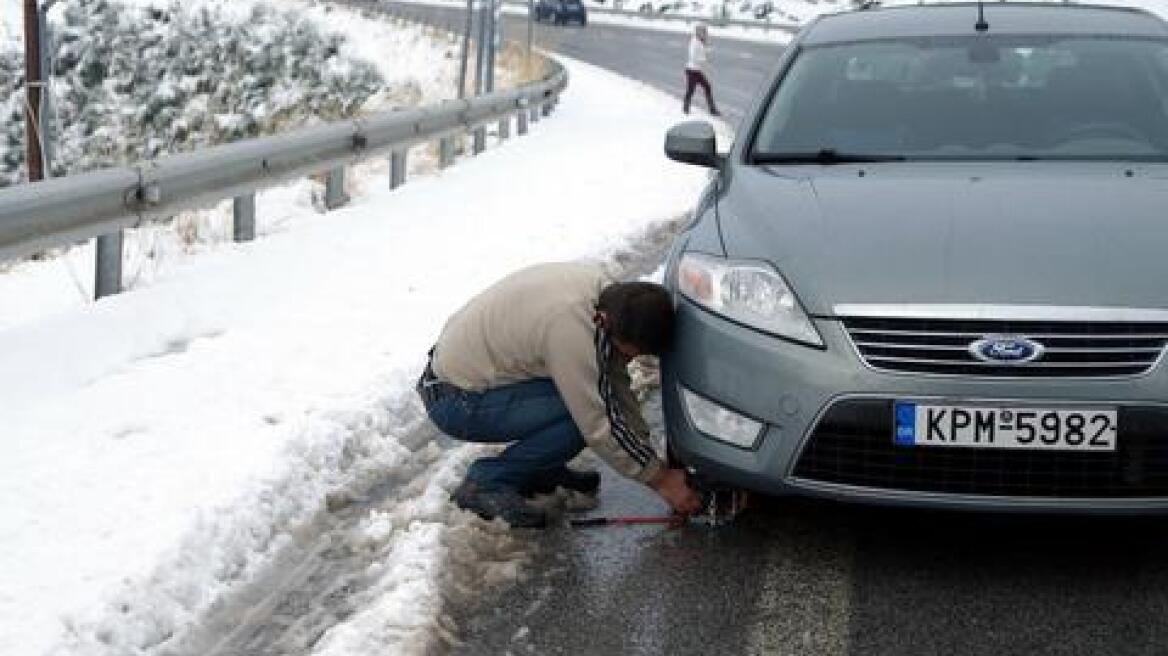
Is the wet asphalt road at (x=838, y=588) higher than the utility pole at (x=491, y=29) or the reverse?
higher

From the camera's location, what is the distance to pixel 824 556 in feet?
13.8

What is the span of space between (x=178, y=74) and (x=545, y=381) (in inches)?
1191

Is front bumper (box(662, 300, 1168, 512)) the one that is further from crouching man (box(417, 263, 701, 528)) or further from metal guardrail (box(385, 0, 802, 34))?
metal guardrail (box(385, 0, 802, 34))

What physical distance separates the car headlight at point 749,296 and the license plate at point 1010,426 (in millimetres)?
337

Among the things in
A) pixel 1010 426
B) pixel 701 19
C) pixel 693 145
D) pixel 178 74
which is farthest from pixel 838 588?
pixel 701 19

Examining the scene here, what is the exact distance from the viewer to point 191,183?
7.66 metres

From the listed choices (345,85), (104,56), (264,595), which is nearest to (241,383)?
(264,595)

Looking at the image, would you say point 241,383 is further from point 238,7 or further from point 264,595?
point 238,7

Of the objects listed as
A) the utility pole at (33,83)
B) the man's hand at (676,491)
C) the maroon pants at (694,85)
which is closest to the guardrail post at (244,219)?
the utility pole at (33,83)

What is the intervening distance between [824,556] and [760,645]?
0.66 m

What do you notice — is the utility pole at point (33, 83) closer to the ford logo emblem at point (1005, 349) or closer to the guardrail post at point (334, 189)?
the guardrail post at point (334, 189)

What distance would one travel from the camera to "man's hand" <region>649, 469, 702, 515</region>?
13.9ft

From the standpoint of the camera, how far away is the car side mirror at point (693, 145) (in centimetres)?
540

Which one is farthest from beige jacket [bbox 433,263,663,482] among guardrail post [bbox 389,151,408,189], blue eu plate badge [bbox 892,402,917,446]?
guardrail post [bbox 389,151,408,189]
